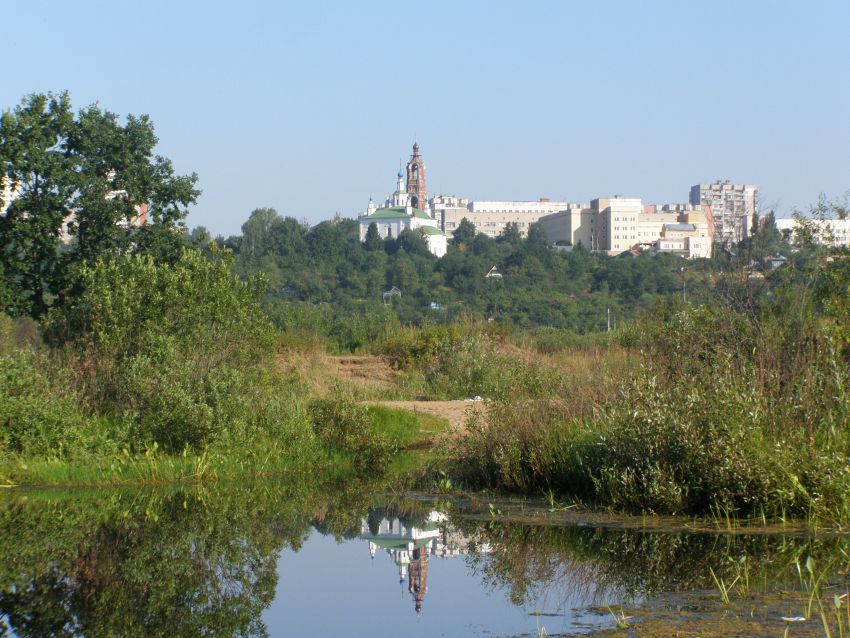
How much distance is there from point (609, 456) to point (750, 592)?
3.16 meters

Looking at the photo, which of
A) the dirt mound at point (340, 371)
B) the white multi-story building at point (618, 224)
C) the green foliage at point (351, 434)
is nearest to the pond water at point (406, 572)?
the green foliage at point (351, 434)

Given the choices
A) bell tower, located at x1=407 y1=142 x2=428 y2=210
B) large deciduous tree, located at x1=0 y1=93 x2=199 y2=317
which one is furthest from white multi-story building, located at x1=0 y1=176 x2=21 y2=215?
bell tower, located at x1=407 y1=142 x2=428 y2=210

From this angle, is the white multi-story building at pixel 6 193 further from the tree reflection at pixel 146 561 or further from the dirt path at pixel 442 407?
the tree reflection at pixel 146 561

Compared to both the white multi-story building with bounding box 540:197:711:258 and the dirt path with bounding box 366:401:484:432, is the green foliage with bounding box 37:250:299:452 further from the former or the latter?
the white multi-story building with bounding box 540:197:711:258

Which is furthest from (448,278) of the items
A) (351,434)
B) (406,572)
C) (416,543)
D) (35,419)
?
(406,572)

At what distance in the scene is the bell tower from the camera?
195375 millimetres

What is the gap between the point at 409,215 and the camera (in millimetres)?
156000

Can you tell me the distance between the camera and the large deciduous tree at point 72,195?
18.4m

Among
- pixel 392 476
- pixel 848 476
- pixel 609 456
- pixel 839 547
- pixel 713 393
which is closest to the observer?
pixel 839 547

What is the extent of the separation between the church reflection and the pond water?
2 cm

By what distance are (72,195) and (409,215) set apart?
13764 centimetres

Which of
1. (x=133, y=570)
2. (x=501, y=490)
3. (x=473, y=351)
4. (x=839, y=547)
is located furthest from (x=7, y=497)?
(x=473, y=351)

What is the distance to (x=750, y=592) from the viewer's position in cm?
688

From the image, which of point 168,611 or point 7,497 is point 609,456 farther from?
point 7,497
